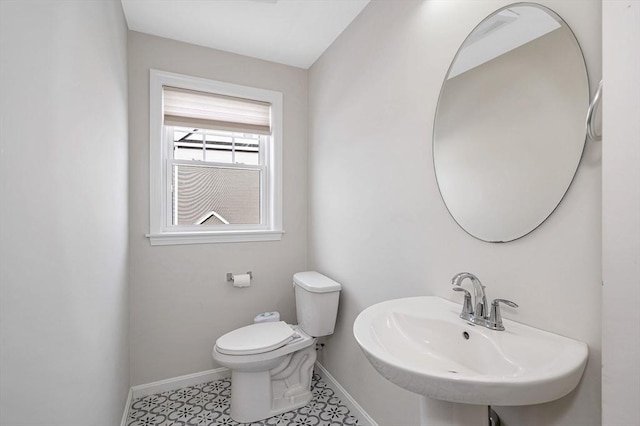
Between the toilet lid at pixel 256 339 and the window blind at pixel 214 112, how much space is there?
154cm

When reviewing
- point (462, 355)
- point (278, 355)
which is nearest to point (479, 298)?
point (462, 355)

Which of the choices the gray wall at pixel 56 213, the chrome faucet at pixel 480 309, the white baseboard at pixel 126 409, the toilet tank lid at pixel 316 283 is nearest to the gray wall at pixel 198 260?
the white baseboard at pixel 126 409

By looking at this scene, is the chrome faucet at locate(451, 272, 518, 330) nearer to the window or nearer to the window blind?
the window

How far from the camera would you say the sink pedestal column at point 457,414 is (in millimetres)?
→ 923

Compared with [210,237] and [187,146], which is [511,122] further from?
[187,146]

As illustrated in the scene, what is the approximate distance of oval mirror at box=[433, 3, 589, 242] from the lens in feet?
3.02

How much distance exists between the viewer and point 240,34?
217 centimetres

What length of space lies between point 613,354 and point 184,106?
262 cm

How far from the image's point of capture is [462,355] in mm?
1052

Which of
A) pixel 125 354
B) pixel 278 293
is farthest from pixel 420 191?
pixel 125 354

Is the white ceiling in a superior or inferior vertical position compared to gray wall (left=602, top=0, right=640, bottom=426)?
superior

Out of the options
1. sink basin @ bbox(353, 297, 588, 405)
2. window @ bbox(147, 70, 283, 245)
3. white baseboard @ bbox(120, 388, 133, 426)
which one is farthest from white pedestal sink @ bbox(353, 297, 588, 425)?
white baseboard @ bbox(120, 388, 133, 426)

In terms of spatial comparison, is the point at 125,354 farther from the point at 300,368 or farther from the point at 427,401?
the point at 427,401

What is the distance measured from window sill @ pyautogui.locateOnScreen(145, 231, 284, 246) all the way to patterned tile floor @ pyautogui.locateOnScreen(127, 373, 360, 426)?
1.08m
